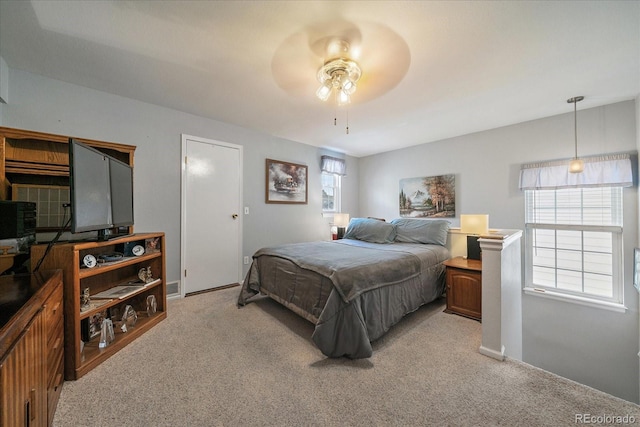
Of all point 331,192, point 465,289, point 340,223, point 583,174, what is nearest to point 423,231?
point 465,289

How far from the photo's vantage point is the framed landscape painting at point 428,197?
3928 mm

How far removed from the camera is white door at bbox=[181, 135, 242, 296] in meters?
3.00

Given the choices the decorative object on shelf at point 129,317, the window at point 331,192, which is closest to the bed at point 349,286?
the decorative object on shelf at point 129,317

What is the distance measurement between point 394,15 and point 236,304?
2923 mm

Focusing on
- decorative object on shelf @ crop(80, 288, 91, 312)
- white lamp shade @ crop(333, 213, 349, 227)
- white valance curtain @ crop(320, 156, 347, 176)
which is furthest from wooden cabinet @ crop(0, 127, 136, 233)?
white lamp shade @ crop(333, 213, 349, 227)

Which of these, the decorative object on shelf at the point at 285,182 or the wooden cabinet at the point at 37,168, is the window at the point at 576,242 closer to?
the decorative object on shelf at the point at 285,182

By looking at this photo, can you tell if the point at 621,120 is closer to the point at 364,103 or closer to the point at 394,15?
the point at 364,103

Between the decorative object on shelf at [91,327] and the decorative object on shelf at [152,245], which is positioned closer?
the decorative object on shelf at [91,327]

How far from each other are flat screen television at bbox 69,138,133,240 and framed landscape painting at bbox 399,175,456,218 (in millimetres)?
4063

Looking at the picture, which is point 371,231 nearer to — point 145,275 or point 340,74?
point 340,74

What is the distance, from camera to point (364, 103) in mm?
2703

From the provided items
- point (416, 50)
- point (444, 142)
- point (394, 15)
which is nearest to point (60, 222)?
point (394, 15)

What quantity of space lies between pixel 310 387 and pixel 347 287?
65cm

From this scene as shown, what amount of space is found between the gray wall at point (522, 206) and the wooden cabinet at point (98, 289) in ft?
13.7
